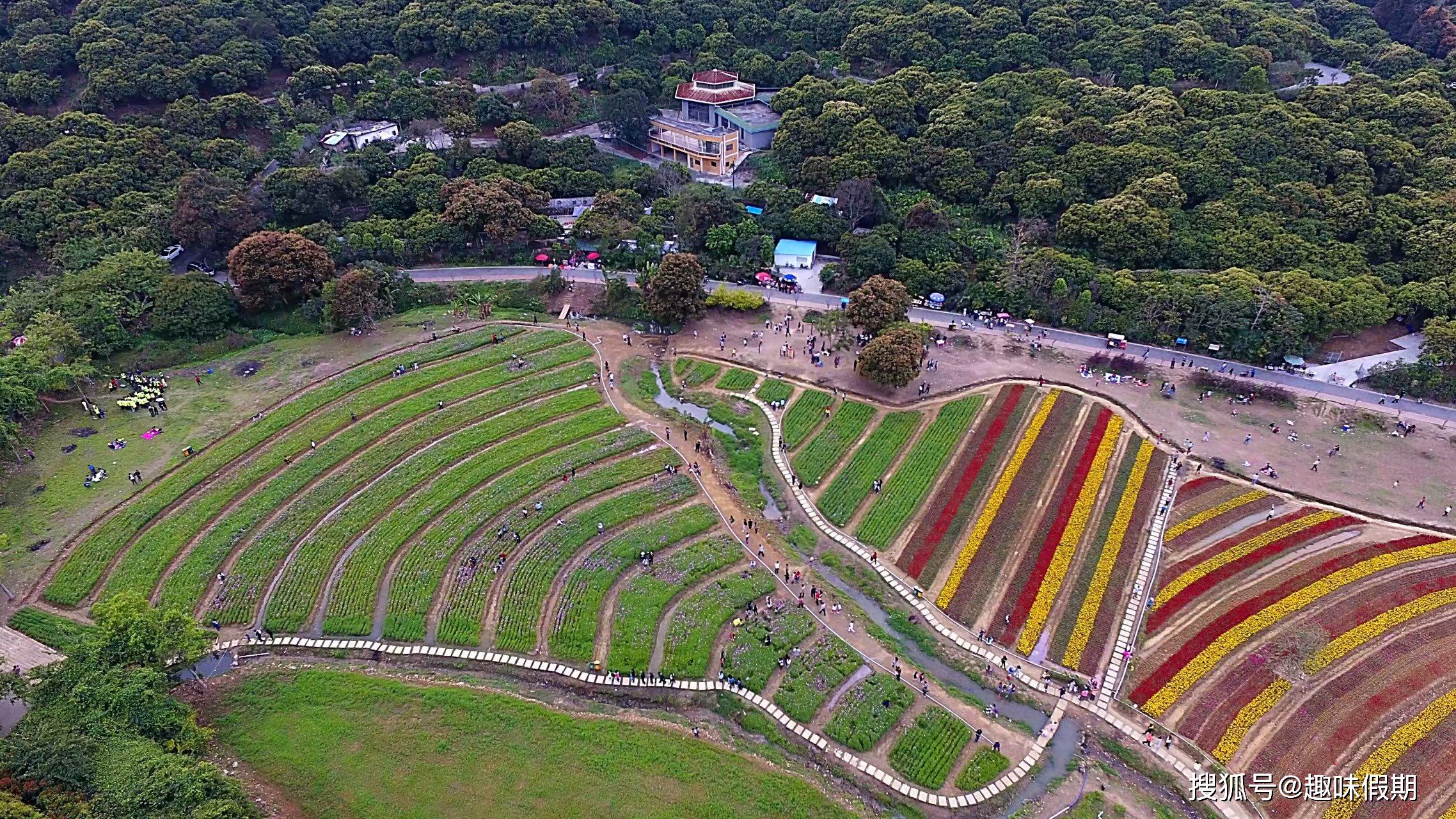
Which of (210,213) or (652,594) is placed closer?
(652,594)

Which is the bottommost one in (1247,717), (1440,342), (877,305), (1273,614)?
(1247,717)

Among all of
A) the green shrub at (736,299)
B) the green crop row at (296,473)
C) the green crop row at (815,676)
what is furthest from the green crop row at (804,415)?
the green crop row at (296,473)

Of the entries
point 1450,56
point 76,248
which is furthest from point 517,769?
point 1450,56

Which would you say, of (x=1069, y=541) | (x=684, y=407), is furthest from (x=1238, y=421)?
(x=684, y=407)

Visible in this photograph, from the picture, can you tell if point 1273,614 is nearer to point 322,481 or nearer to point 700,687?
point 700,687

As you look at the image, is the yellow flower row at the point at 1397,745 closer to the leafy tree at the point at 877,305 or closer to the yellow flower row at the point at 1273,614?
the yellow flower row at the point at 1273,614

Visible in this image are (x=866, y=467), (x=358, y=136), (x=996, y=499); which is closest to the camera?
(x=996, y=499)

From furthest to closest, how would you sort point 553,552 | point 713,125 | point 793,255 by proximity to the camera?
point 713,125 → point 793,255 → point 553,552

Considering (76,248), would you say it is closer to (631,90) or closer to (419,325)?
(419,325)
